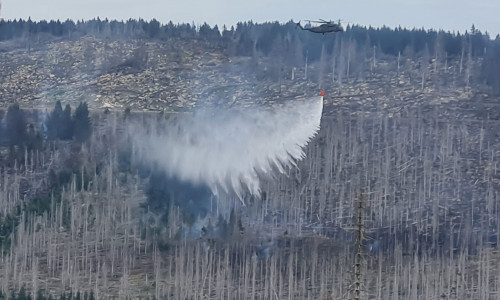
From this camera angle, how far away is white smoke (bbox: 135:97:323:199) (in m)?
159

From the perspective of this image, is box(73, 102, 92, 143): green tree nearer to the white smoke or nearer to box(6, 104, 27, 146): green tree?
box(6, 104, 27, 146): green tree

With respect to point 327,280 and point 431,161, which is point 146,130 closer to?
point 431,161

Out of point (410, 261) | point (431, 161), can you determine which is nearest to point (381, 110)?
point (431, 161)

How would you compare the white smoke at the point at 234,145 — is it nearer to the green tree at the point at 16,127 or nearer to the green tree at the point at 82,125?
the green tree at the point at 82,125

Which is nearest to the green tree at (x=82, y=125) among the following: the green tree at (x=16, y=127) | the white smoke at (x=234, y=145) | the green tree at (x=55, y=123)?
the green tree at (x=55, y=123)

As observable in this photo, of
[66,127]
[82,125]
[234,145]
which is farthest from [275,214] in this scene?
[66,127]

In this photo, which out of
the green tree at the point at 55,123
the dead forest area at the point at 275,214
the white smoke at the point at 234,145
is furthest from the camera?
the green tree at the point at 55,123

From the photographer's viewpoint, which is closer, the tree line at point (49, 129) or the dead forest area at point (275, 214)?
the dead forest area at point (275, 214)

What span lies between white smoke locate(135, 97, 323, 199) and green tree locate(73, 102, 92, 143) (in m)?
6.43

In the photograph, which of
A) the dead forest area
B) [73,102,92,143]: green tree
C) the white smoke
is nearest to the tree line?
[73,102,92,143]: green tree

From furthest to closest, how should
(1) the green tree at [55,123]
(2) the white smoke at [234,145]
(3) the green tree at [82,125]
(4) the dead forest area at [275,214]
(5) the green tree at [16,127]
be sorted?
(1) the green tree at [55,123]
(3) the green tree at [82,125]
(5) the green tree at [16,127]
(2) the white smoke at [234,145]
(4) the dead forest area at [275,214]

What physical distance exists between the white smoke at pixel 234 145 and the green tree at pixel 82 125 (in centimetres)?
643

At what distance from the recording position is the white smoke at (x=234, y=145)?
158750 mm

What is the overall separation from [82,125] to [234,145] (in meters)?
25.6
